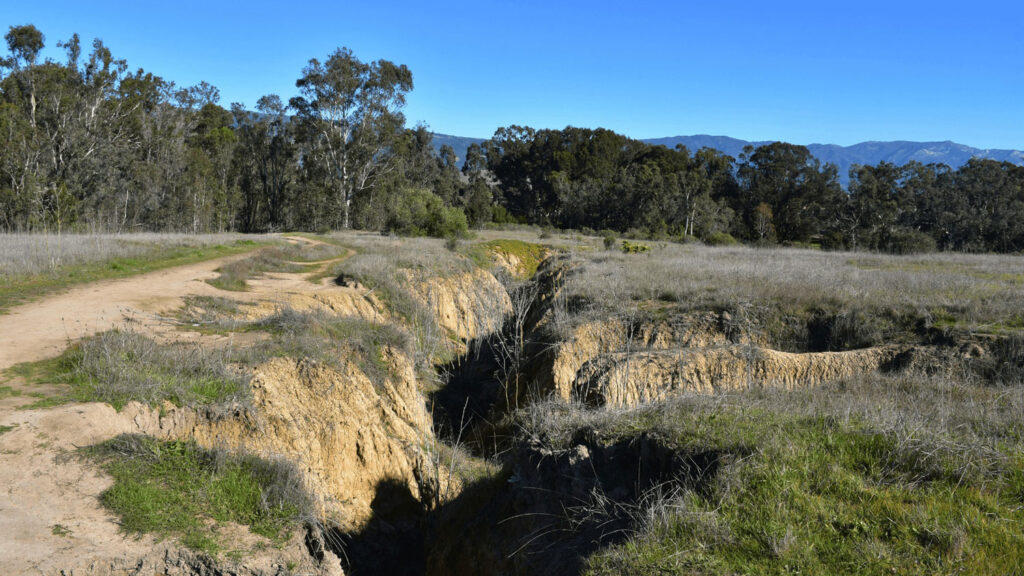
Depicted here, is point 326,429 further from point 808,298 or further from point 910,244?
point 910,244

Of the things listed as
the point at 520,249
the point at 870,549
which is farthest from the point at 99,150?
the point at 870,549

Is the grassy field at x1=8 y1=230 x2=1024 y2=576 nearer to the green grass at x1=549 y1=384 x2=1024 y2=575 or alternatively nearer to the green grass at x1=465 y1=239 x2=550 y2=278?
the green grass at x1=549 y1=384 x2=1024 y2=575

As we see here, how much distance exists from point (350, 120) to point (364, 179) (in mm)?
4771

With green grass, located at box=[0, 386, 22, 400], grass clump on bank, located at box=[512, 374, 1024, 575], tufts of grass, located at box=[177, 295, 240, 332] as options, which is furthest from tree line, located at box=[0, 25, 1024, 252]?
grass clump on bank, located at box=[512, 374, 1024, 575]

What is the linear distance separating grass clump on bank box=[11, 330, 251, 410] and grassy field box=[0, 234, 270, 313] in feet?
12.1

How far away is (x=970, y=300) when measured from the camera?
12.6 m

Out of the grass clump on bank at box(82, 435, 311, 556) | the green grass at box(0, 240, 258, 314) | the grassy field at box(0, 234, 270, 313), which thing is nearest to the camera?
the grass clump on bank at box(82, 435, 311, 556)

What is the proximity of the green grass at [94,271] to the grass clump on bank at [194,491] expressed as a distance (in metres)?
6.37

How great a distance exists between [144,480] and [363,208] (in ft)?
142

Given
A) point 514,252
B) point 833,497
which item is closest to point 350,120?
point 514,252

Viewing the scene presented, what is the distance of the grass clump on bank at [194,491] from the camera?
4699mm

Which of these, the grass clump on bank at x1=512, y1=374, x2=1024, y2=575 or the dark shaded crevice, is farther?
the dark shaded crevice

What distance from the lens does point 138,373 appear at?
647 centimetres

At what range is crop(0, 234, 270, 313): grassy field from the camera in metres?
11.2
